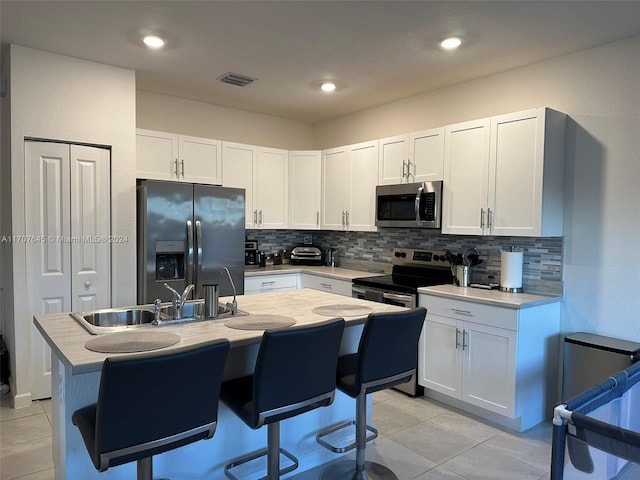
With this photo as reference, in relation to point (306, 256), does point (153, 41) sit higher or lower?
higher

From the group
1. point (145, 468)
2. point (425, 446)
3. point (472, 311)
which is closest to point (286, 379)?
point (145, 468)

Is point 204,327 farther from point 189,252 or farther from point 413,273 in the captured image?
point 413,273

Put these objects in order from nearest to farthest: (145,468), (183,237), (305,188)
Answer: (145,468) < (183,237) < (305,188)

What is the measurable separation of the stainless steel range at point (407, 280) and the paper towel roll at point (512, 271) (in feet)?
1.96

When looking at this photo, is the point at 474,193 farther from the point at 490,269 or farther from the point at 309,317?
the point at 309,317

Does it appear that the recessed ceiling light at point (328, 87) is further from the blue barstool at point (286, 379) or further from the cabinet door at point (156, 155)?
the blue barstool at point (286, 379)

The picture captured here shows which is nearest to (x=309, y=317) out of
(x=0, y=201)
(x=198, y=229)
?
(x=198, y=229)

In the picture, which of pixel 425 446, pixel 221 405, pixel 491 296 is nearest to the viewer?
pixel 221 405

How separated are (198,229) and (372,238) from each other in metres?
1.97

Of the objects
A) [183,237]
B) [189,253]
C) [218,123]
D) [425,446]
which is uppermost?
[218,123]

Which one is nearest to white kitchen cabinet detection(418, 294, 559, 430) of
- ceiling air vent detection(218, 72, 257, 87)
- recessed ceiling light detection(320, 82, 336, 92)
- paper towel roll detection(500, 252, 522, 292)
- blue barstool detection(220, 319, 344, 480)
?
paper towel roll detection(500, 252, 522, 292)

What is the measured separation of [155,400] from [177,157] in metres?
3.19

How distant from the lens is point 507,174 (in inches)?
130

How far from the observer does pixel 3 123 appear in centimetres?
344
